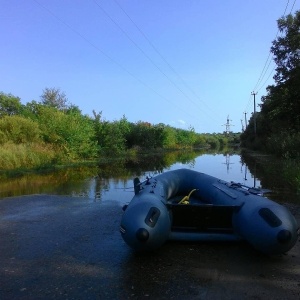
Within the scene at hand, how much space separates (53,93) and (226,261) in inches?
2004

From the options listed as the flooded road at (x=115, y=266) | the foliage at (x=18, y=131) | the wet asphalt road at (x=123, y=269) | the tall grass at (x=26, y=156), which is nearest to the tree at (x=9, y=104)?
the foliage at (x=18, y=131)

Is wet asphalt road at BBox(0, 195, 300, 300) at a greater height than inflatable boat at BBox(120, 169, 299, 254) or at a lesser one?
lesser

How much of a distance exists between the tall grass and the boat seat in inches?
646

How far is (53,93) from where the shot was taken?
172ft

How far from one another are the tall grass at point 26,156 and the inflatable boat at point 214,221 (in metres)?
15.0

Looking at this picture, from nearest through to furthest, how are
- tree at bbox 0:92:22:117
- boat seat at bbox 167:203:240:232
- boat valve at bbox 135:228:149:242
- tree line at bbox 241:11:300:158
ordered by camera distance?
1. boat valve at bbox 135:228:149:242
2. boat seat at bbox 167:203:240:232
3. tree line at bbox 241:11:300:158
4. tree at bbox 0:92:22:117

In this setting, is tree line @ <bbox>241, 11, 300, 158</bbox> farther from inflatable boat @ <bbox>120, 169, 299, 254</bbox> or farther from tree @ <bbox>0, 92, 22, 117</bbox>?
tree @ <bbox>0, 92, 22, 117</bbox>

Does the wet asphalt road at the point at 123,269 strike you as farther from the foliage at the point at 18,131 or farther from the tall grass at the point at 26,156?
the foliage at the point at 18,131

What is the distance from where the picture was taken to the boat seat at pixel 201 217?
5914 mm

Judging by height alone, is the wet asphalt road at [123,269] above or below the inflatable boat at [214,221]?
below

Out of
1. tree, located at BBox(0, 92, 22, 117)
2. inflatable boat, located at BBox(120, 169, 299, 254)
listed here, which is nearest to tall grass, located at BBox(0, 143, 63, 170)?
inflatable boat, located at BBox(120, 169, 299, 254)

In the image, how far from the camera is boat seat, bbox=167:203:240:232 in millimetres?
5914

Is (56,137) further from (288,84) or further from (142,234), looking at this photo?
(142,234)

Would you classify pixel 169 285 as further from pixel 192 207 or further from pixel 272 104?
pixel 272 104
